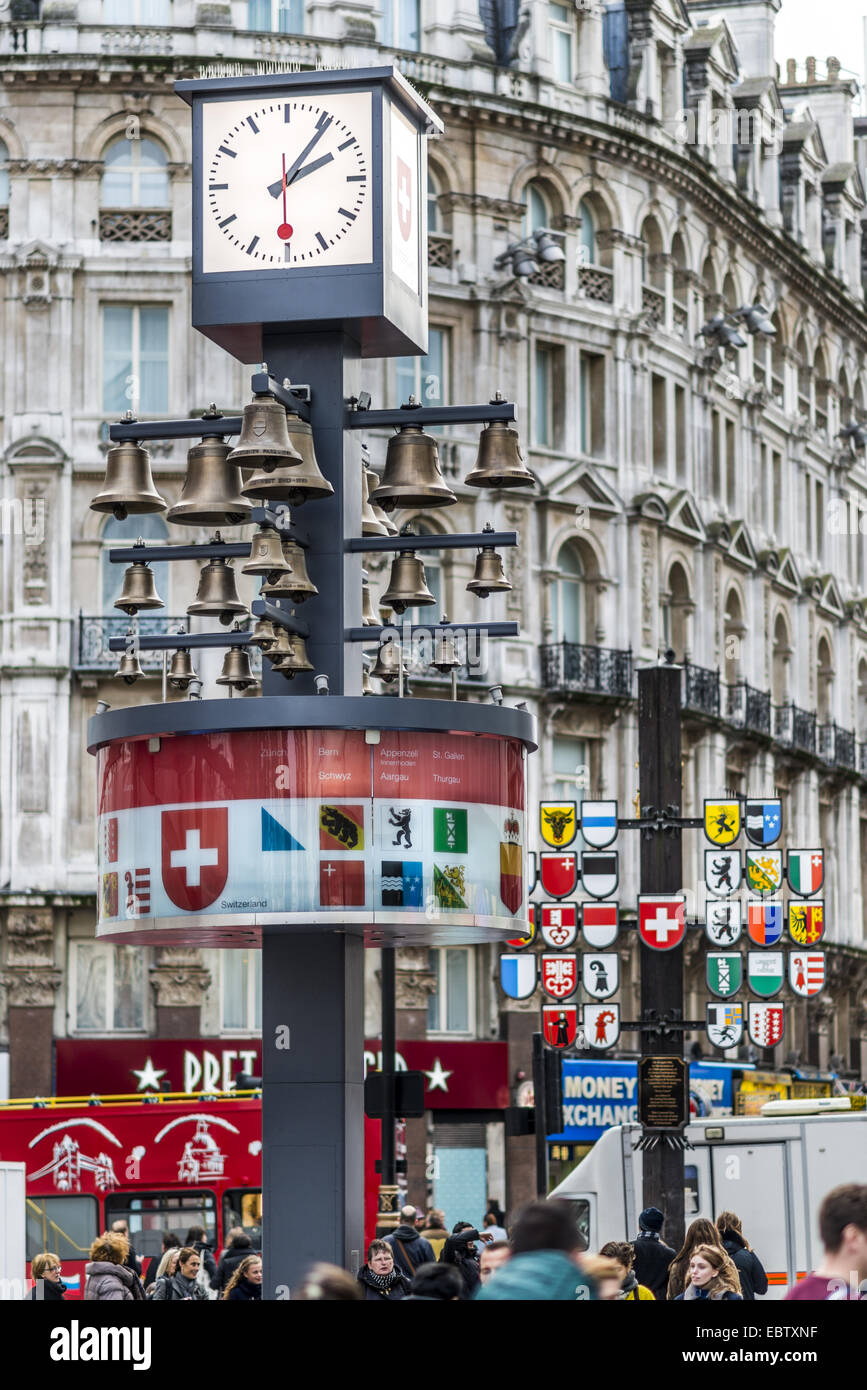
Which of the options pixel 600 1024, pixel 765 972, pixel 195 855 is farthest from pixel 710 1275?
pixel 765 972

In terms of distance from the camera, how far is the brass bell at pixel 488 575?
16109 millimetres

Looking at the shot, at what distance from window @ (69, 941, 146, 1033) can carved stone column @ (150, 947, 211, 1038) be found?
550 mm

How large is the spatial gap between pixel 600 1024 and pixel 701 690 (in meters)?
17.3

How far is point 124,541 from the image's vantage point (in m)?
43.5

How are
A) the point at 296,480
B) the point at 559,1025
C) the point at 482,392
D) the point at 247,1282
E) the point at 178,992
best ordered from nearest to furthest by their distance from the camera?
the point at 296,480
the point at 247,1282
the point at 559,1025
the point at 178,992
the point at 482,392

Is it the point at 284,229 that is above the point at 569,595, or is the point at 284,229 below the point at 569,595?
below

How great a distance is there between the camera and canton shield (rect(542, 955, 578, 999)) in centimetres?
3412

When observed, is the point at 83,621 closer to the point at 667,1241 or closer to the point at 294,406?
the point at 667,1241

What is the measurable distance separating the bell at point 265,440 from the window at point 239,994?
2989 centimetres

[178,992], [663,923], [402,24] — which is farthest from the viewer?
[402,24]

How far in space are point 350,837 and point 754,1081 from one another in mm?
25103

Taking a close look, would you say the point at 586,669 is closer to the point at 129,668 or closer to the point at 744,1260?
the point at 744,1260

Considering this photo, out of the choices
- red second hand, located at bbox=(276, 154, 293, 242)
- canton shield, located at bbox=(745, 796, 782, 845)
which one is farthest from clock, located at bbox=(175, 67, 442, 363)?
canton shield, located at bbox=(745, 796, 782, 845)

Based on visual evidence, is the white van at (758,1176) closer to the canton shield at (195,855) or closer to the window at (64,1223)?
the window at (64,1223)
